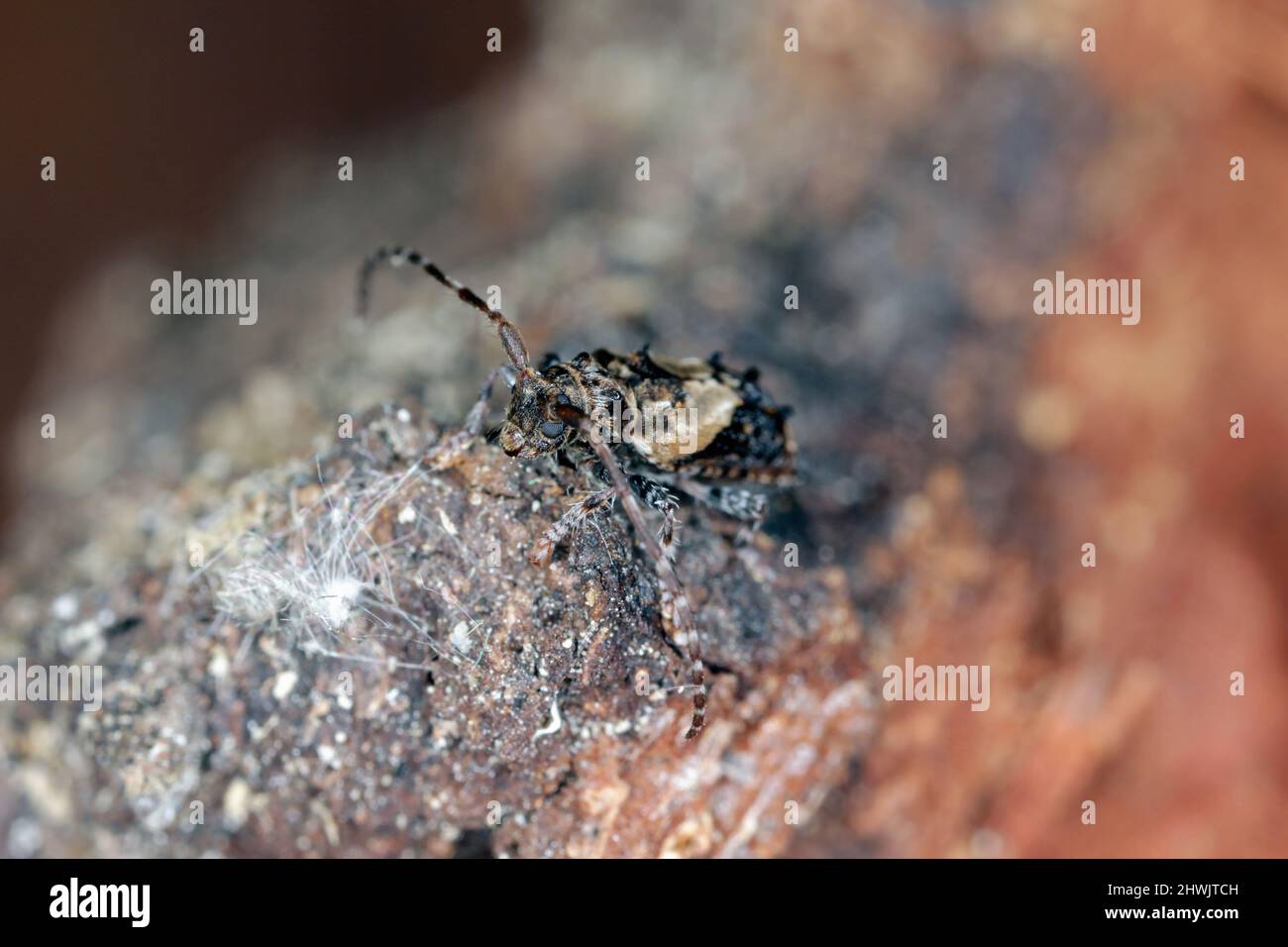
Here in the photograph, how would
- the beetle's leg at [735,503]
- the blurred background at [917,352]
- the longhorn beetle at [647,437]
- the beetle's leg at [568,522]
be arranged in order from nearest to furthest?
the beetle's leg at [568,522]
the longhorn beetle at [647,437]
the beetle's leg at [735,503]
the blurred background at [917,352]

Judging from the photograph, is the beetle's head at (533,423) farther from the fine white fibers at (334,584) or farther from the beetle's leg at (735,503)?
the beetle's leg at (735,503)

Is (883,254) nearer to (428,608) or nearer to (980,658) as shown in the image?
(980,658)

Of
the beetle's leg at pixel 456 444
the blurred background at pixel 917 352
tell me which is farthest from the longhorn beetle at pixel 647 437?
the blurred background at pixel 917 352

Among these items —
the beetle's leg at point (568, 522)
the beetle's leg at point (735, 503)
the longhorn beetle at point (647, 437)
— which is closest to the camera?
the beetle's leg at point (568, 522)

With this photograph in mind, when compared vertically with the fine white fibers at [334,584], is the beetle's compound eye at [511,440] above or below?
above

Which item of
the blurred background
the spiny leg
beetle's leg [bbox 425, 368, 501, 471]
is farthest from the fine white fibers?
the spiny leg

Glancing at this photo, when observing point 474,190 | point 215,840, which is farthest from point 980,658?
point 474,190

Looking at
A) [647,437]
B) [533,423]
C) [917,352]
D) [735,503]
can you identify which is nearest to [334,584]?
[533,423]

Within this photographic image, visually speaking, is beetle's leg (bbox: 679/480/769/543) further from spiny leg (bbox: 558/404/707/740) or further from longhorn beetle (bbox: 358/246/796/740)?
spiny leg (bbox: 558/404/707/740)
